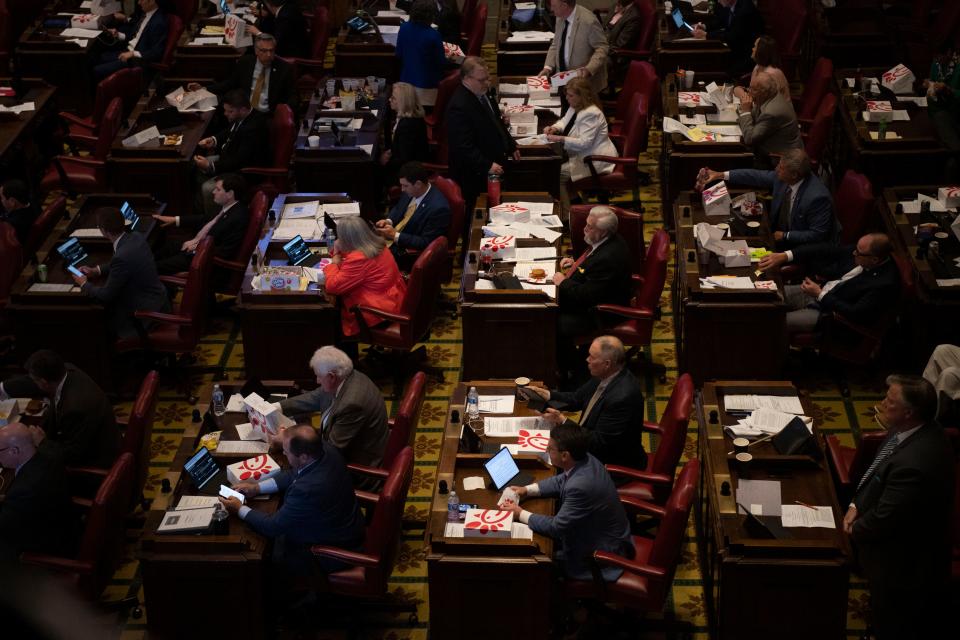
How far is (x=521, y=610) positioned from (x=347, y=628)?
1.22m

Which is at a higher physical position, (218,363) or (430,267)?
(430,267)

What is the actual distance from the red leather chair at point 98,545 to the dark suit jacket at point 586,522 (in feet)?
7.48

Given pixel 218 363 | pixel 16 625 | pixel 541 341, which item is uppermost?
pixel 16 625

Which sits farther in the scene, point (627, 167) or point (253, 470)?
point (627, 167)

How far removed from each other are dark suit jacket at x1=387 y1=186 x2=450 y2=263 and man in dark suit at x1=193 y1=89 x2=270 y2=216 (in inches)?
78.8

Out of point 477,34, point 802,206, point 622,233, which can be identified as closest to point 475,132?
point 622,233

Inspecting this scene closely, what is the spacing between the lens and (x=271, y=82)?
11.3m

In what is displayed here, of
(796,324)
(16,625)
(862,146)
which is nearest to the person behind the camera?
(16,625)

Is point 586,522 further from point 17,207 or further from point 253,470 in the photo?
point 17,207

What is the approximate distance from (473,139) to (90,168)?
393cm

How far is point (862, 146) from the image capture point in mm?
10508

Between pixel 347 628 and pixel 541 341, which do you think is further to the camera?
pixel 541 341

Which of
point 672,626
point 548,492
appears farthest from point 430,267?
point 672,626

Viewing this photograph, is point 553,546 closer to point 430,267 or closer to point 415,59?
point 430,267
